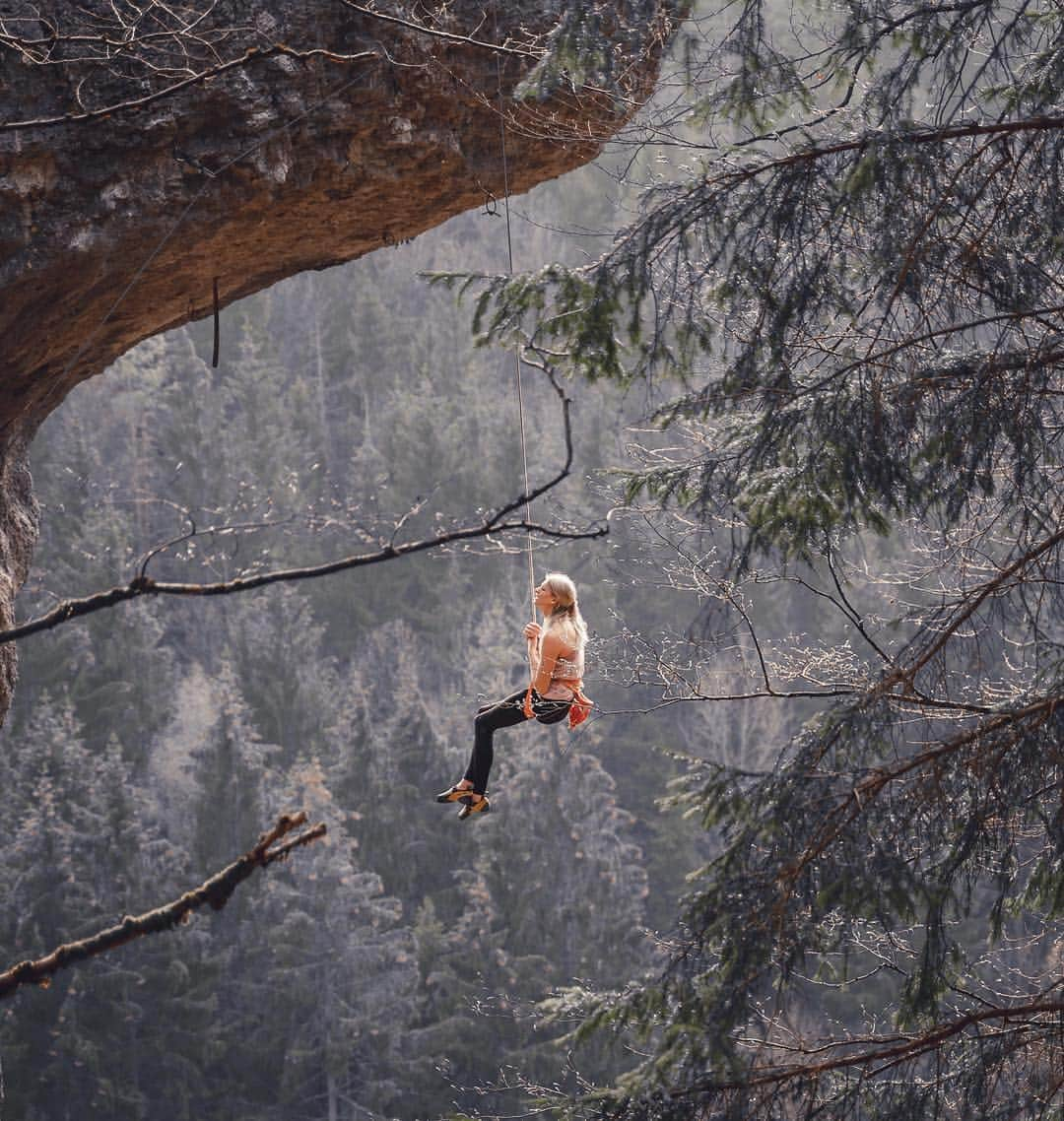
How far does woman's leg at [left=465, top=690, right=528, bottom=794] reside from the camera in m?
5.07

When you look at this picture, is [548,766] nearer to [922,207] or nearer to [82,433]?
[82,433]

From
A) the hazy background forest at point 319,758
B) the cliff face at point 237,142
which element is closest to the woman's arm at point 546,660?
the cliff face at point 237,142

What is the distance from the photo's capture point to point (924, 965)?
426 cm

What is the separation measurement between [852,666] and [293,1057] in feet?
52.9

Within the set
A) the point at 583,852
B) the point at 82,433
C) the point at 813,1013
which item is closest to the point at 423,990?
the point at 583,852

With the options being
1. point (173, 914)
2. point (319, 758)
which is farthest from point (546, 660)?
point (319, 758)

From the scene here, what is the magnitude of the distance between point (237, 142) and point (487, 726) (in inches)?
96.7

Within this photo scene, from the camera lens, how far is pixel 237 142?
514 cm

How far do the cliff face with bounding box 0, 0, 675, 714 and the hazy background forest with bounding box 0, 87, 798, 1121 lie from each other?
8.12 meters

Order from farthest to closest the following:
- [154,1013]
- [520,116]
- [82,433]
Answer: [82,433] < [154,1013] < [520,116]

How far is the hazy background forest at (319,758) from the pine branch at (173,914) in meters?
11.6

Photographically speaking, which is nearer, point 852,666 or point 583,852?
point 852,666

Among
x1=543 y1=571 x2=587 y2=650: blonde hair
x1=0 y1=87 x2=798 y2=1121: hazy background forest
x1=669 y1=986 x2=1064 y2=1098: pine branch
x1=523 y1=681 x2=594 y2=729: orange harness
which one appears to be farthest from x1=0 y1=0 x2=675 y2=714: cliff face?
x1=0 y1=87 x2=798 y2=1121: hazy background forest

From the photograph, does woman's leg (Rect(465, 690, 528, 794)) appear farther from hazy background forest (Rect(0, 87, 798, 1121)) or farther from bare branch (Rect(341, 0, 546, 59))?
hazy background forest (Rect(0, 87, 798, 1121))
